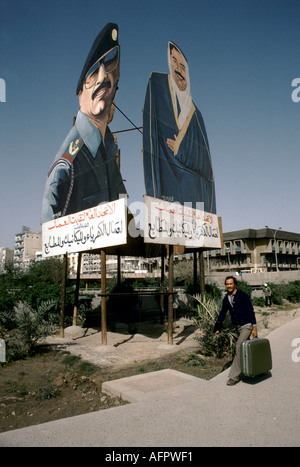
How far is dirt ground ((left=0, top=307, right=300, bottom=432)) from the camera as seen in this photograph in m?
4.95

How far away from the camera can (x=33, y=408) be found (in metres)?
5.14

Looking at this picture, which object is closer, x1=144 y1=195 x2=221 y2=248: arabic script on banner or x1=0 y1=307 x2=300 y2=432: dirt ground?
x1=0 y1=307 x2=300 y2=432: dirt ground

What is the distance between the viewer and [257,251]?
267 feet

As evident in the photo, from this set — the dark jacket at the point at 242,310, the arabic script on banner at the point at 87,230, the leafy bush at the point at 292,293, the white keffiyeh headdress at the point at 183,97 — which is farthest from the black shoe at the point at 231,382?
the leafy bush at the point at 292,293

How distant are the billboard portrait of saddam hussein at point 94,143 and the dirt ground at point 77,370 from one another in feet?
16.2

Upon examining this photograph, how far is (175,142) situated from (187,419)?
9.66 metres

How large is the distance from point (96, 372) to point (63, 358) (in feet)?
6.20

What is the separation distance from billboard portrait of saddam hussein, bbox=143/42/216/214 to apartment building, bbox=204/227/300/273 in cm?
6634

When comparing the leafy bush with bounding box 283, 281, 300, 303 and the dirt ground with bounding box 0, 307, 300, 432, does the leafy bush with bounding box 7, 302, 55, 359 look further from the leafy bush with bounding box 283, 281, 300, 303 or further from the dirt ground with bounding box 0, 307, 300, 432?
the leafy bush with bounding box 283, 281, 300, 303

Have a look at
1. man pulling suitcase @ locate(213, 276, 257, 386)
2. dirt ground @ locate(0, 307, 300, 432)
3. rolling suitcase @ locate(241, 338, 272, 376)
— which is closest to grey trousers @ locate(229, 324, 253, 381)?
man pulling suitcase @ locate(213, 276, 257, 386)

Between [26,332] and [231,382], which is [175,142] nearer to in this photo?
[26,332]

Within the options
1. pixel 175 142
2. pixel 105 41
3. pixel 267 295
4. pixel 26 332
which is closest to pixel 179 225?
pixel 175 142

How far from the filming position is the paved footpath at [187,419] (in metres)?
3.19
